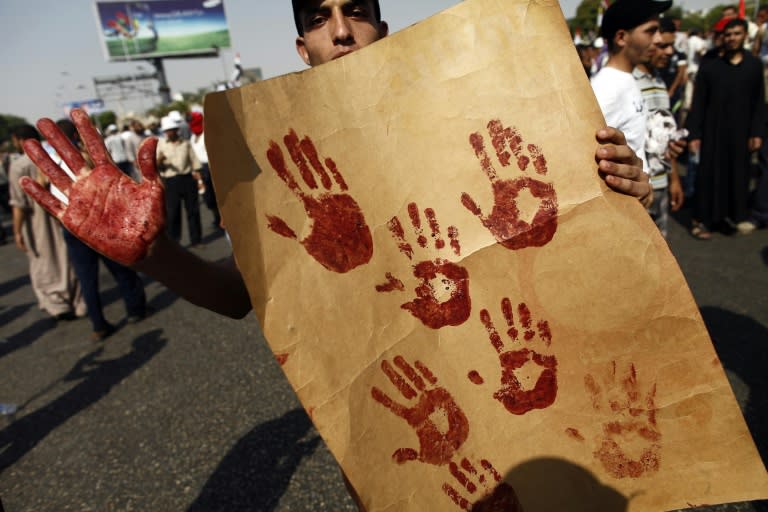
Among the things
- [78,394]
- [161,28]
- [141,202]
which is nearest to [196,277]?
[141,202]

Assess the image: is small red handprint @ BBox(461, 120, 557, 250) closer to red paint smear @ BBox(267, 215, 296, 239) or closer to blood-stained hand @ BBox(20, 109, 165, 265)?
red paint smear @ BBox(267, 215, 296, 239)

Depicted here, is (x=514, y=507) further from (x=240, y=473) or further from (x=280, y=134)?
(x=240, y=473)

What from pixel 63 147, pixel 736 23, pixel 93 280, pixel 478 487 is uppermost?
pixel 736 23

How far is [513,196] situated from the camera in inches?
27.3

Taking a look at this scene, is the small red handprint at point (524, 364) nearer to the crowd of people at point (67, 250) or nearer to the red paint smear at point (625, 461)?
the red paint smear at point (625, 461)

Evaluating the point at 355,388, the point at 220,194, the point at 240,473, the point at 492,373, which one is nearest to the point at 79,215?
the point at 220,194

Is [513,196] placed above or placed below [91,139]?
below

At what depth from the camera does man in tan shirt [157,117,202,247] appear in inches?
221

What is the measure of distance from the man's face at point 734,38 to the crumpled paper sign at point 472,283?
4271mm

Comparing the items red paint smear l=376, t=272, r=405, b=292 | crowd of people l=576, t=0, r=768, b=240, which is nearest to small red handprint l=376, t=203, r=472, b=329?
red paint smear l=376, t=272, r=405, b=292

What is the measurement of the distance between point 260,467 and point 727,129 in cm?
453

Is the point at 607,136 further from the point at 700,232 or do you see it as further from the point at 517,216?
the point at 700,232

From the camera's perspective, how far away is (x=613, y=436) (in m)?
0.72

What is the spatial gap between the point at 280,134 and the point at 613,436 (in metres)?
0.67
